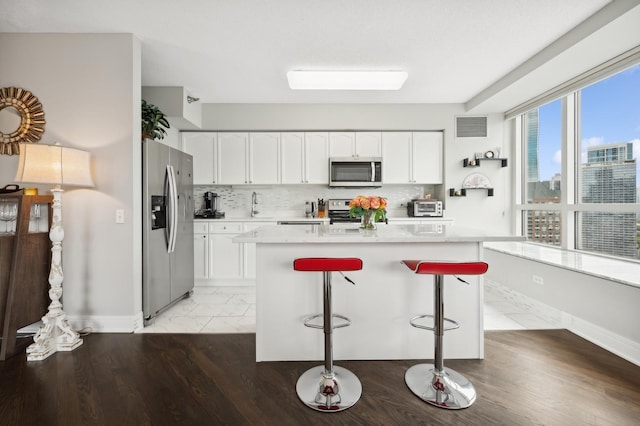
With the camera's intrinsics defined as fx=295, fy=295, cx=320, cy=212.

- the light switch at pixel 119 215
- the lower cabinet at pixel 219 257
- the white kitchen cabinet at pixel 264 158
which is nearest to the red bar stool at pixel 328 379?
the light switch at pixel 119 215

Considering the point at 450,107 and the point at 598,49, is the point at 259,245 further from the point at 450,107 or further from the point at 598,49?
the point at 450,107

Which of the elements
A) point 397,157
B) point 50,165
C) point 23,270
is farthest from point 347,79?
point 23,270

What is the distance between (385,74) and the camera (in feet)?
10.4

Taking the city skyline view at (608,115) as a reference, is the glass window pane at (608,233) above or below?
below

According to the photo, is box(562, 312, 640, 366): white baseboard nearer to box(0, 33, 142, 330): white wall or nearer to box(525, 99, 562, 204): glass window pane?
box(525, 99, 562, 204): glass window pane

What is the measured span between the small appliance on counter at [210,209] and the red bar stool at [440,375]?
3.42 m

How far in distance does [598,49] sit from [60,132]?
4960 millimetres

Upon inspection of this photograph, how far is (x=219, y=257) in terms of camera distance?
14.1 ft

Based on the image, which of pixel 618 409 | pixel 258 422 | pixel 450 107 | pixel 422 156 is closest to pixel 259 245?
pixel 258 422

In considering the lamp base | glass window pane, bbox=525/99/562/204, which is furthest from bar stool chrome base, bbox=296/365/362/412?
glass window pane, bbox=525/99/562/204

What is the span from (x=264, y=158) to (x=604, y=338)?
4343 mm

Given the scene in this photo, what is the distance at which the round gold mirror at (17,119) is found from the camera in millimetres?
2648

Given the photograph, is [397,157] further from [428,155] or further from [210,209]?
[210,209]

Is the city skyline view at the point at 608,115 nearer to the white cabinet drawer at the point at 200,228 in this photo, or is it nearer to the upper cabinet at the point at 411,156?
the upper cabinet at the point at 411,156
